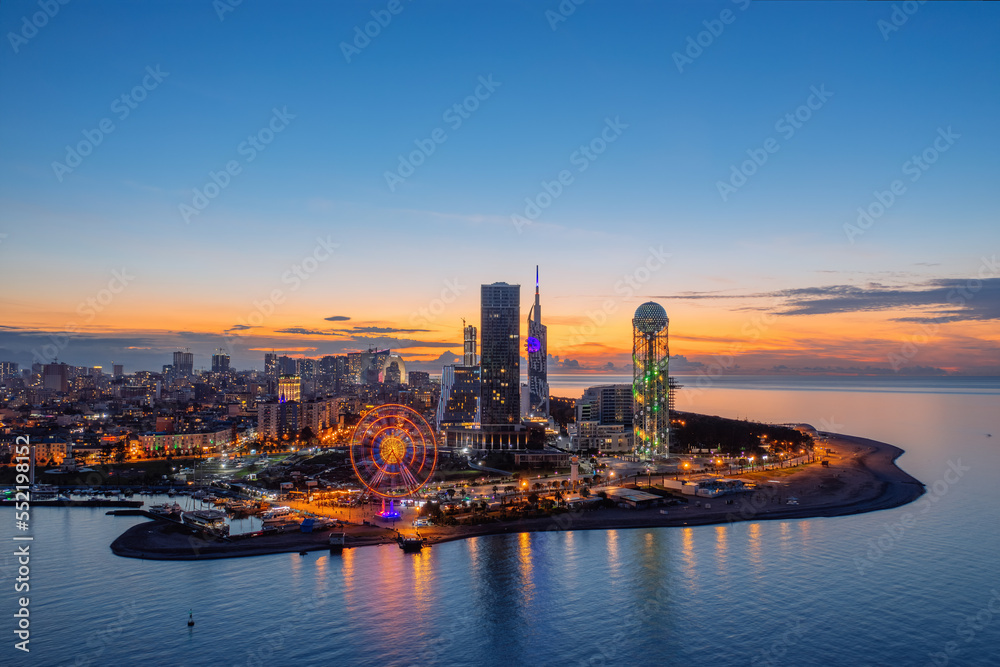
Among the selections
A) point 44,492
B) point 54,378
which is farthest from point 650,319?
point 54,378

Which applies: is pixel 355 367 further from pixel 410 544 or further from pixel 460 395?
pixel 410 544

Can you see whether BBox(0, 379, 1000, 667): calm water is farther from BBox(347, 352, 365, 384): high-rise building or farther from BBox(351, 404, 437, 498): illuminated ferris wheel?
BBox(347, 352, 365, 384): high-rise building

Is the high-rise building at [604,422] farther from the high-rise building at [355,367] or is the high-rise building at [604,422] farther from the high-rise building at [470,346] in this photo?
the high-rise building at [355,367]

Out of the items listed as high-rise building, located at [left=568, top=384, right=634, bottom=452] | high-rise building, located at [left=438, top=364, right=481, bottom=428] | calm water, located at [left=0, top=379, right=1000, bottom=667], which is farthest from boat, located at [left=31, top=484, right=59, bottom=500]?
high-rise building, located at [left=438, top=364, right=481, bottom=428]

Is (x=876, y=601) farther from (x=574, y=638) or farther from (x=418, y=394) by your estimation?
(x=418, y=394)

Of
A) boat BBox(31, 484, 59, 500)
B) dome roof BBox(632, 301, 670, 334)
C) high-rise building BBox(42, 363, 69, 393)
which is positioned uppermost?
dome roof BBox(632, 301, 670, 334)

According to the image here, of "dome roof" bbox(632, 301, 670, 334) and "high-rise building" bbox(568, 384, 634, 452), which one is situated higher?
"dome roof" bbox(632, 301, 670, 334)

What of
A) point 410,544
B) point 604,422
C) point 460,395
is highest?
point 460,395
